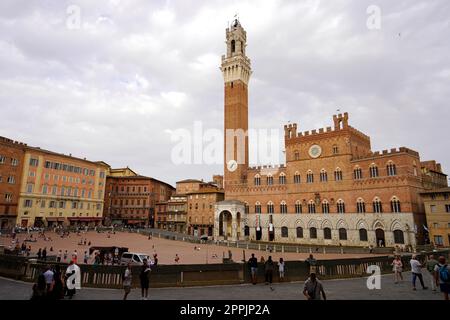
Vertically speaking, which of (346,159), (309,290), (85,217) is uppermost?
(346,159)

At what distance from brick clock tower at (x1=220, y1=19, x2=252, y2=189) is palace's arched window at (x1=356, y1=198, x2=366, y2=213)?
23.4 m

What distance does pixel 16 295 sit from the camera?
36.9 feet

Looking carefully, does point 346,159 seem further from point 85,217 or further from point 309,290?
point 85,217

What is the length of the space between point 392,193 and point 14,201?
67895 mm

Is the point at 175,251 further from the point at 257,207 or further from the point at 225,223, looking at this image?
the point at 257,207

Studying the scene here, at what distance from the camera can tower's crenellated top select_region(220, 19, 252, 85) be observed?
216 ft

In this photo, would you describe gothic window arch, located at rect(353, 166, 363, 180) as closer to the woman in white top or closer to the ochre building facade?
the ochre building facade

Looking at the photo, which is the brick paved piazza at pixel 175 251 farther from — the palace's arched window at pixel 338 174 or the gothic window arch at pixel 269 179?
the gothic window arch at pixel 269 179

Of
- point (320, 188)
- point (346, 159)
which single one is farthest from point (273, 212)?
point (346, 159)

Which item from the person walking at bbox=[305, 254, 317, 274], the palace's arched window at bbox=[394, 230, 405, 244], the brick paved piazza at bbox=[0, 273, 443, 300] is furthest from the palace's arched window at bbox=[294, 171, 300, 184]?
the brick paved piazza at bbox=[0, 273, 443, 300]

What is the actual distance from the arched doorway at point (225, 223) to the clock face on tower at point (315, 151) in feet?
68.7

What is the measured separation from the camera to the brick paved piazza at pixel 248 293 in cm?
1116

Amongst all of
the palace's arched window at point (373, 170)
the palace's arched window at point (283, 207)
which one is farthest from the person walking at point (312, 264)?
the palace's arched window at point (283, 207)

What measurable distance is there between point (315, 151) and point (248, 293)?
143 ft
